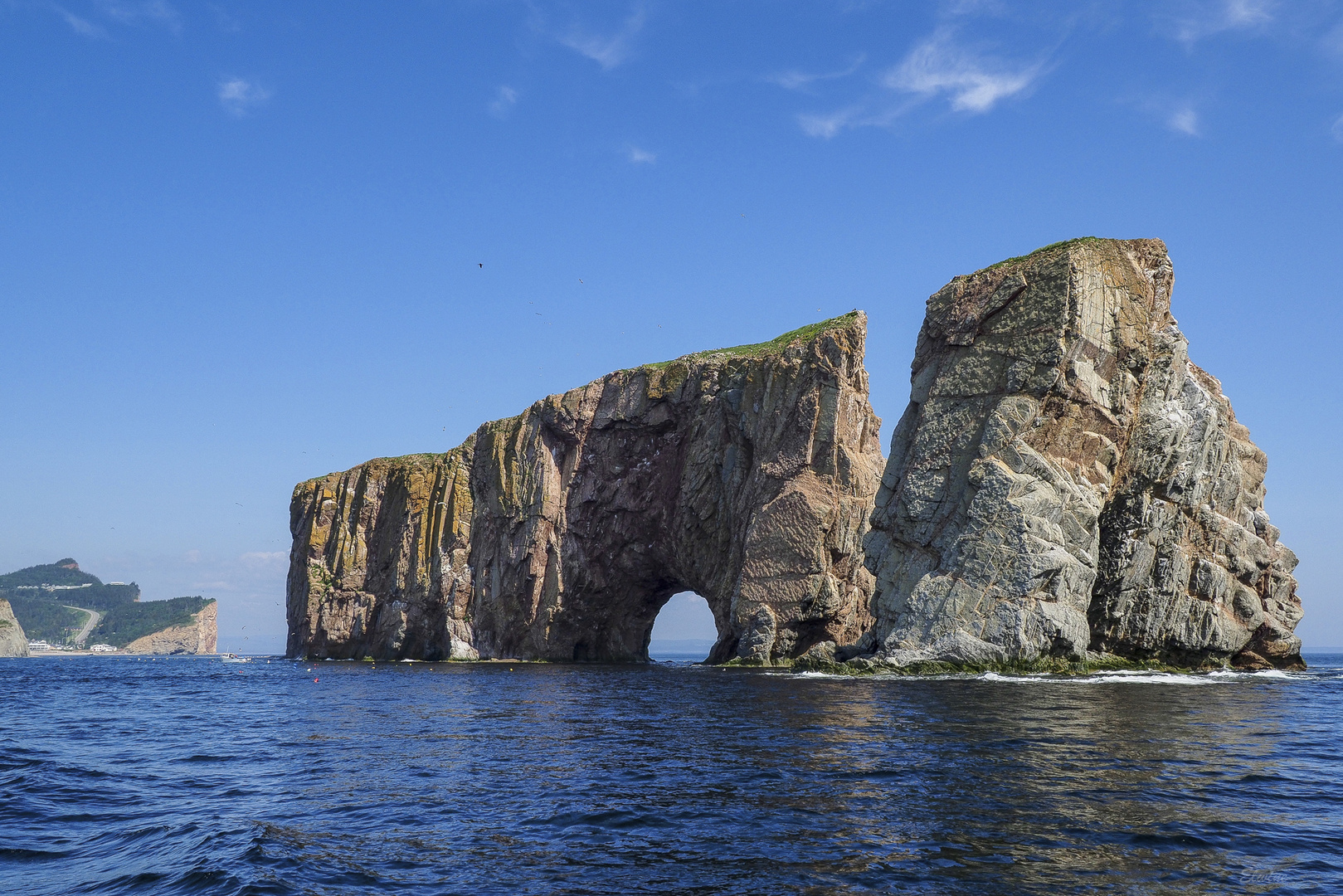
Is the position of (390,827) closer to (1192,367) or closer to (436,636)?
(1192,367)

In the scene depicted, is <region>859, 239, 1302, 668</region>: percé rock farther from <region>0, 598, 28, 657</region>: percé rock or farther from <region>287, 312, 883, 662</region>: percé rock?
<region>0, 598, 28, 657</region>: percé rock

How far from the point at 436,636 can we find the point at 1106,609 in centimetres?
6662

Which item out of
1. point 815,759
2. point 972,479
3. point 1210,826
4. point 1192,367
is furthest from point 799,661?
point 1210,826

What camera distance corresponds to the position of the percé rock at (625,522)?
7025 centimetres

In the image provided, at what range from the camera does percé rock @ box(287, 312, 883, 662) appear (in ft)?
230

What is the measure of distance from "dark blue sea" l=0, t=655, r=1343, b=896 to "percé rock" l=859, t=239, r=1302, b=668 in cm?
1504

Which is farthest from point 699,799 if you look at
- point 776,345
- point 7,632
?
point 7,632

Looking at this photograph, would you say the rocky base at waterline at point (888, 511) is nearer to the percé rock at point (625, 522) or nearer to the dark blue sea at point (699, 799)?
the percé rock at point (625, 522)

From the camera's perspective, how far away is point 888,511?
198 ft

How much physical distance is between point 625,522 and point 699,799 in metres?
69.7

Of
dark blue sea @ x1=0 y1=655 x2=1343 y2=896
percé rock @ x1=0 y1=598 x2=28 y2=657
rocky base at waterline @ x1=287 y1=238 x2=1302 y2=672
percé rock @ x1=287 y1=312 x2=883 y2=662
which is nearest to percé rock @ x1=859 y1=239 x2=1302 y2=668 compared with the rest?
rocky base at waterline @ x1=287 y1=238 x2=1302 y2=672

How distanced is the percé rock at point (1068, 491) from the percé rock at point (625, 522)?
9.66m

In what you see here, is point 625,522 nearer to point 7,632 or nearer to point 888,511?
point 888,511

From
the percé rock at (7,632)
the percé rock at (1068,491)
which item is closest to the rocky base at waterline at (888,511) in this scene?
the percé rock at (1068,491)
